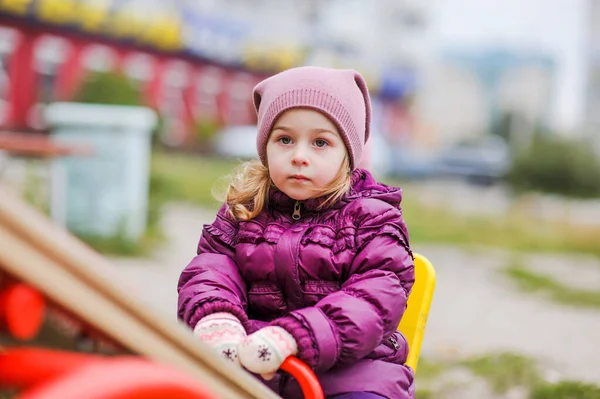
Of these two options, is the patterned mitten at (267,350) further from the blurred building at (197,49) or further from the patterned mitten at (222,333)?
the blurred building at (197,49)

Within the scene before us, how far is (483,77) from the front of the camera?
16.0 m

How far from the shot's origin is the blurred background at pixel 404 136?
4.80 metres

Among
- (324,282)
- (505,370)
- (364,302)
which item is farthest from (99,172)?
(364,302)

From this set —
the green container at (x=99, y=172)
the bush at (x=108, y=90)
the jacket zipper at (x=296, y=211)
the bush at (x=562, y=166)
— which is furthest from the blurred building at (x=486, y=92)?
the jacket zipper at (x=296, y=211)

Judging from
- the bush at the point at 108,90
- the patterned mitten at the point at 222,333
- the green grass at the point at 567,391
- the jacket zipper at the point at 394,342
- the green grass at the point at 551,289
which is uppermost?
the patterned mitten at the point at 222,333

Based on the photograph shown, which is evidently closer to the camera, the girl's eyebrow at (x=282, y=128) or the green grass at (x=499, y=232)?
the girl's eyebrow at (x=282, y=128)

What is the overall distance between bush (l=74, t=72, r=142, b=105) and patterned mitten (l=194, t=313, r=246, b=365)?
19.4 feet

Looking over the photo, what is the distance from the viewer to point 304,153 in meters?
1.60

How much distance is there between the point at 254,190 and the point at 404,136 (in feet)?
42.9

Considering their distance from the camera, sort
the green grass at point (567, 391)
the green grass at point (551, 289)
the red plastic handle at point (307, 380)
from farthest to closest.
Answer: the green grass at point (551, 289)
the green grass at point (567, 391)
the red plastic handle at point (307, 380)

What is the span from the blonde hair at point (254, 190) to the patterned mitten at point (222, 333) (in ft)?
0.91

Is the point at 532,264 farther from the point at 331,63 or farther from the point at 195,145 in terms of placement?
the point at 331,63

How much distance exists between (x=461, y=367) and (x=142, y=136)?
3.53 metres

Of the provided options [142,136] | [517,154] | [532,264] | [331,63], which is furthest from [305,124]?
[331,63]
